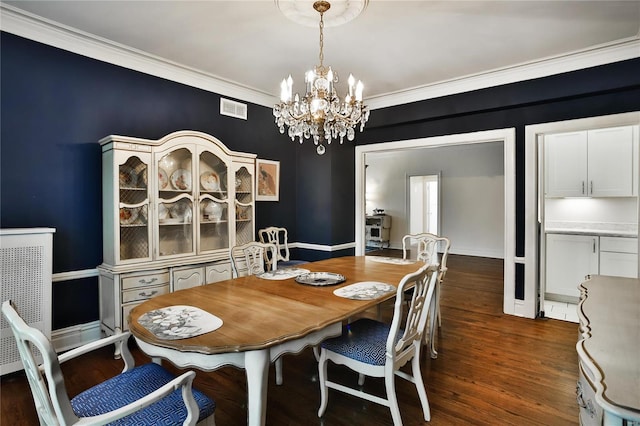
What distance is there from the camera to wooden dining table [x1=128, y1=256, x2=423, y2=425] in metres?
1.34

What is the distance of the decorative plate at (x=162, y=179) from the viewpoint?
10.2ft

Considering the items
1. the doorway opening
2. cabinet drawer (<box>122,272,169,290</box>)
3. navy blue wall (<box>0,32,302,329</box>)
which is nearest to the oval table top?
cabinet drawer (<box>122,272,169,290</box>)

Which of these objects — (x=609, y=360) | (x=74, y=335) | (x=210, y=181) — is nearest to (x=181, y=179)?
(x=210, y=181)

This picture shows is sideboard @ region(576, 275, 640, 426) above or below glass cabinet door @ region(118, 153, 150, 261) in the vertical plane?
below

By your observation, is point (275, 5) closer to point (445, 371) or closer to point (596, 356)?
point (596, 356)

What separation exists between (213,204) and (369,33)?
7.11 ft

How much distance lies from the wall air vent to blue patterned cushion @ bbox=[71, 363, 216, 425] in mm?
3169

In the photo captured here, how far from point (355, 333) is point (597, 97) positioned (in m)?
3.33

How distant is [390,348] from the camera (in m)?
1.75

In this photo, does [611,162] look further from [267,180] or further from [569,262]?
[267,180]

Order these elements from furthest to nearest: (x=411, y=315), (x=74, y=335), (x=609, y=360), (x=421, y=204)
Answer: (x=421, y=204), (x=74, y=335), (x=411, y=315), (x=609, y=360)

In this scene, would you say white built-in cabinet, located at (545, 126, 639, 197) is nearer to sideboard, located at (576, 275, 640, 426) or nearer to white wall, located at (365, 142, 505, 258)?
white wall, located at (365, 142, 505, 258)

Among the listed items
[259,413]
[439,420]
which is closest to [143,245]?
[259,413]

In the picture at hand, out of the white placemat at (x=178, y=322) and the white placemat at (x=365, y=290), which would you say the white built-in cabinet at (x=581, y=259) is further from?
the white placemat at (x=178, y=322)
